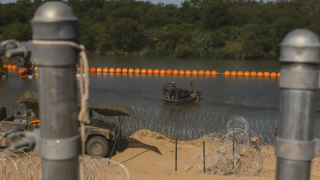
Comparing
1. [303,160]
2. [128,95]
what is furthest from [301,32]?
[128,95]

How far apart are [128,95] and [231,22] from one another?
55.6 metres

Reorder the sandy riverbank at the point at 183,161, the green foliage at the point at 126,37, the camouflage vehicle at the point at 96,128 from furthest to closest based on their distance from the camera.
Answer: the green foliage at the point at 126,37, the camouflage vehicle at the point at 96,128, the sandy riverbank at the point at 183,161

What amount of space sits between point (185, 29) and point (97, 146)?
206ft

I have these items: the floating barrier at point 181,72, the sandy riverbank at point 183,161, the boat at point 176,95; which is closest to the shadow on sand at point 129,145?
the sandy riverbank at point 183,161

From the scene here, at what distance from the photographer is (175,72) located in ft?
131

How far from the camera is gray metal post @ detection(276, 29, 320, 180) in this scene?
2.21 metres

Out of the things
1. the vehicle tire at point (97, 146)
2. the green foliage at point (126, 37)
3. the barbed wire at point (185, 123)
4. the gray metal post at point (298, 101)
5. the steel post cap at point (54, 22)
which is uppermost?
the green foliage at point (126, 37)

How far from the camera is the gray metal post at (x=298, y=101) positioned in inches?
87.2

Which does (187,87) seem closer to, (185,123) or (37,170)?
(185,123)

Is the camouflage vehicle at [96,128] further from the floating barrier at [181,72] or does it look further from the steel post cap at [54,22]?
the floating barrier at [181,72]

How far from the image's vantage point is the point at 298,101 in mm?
2230

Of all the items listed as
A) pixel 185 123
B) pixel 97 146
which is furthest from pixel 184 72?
pixel 97 146

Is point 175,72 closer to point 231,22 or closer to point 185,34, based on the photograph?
point 185,34

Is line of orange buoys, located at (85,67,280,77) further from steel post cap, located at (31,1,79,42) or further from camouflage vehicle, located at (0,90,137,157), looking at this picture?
steel post cap, located at (31,1,79,42)
